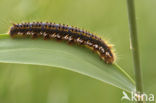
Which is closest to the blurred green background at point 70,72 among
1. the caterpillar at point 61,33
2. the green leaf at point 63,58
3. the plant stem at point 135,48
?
the caterpillar at point 61,33

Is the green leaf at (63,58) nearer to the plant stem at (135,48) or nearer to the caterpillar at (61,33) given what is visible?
the plant stem at (135,48)

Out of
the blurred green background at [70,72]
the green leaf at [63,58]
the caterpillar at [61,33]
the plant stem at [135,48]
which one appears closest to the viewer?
the plant stem at [135,48]

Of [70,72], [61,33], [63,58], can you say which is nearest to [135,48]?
[63,58]

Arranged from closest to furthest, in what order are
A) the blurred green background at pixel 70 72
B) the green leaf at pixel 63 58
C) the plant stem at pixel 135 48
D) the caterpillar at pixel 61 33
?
the plant stem at pixel 135 48 → the green leaf at pixel 63 58 → the caterpillar at pixel 61 33 → the blurred green background at pixel 70 72

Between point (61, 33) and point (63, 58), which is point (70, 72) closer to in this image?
point (61, 33)

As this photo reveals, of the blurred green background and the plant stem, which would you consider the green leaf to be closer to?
the plant stem

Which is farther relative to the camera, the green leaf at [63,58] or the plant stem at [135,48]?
the green leaf at [63,58]
